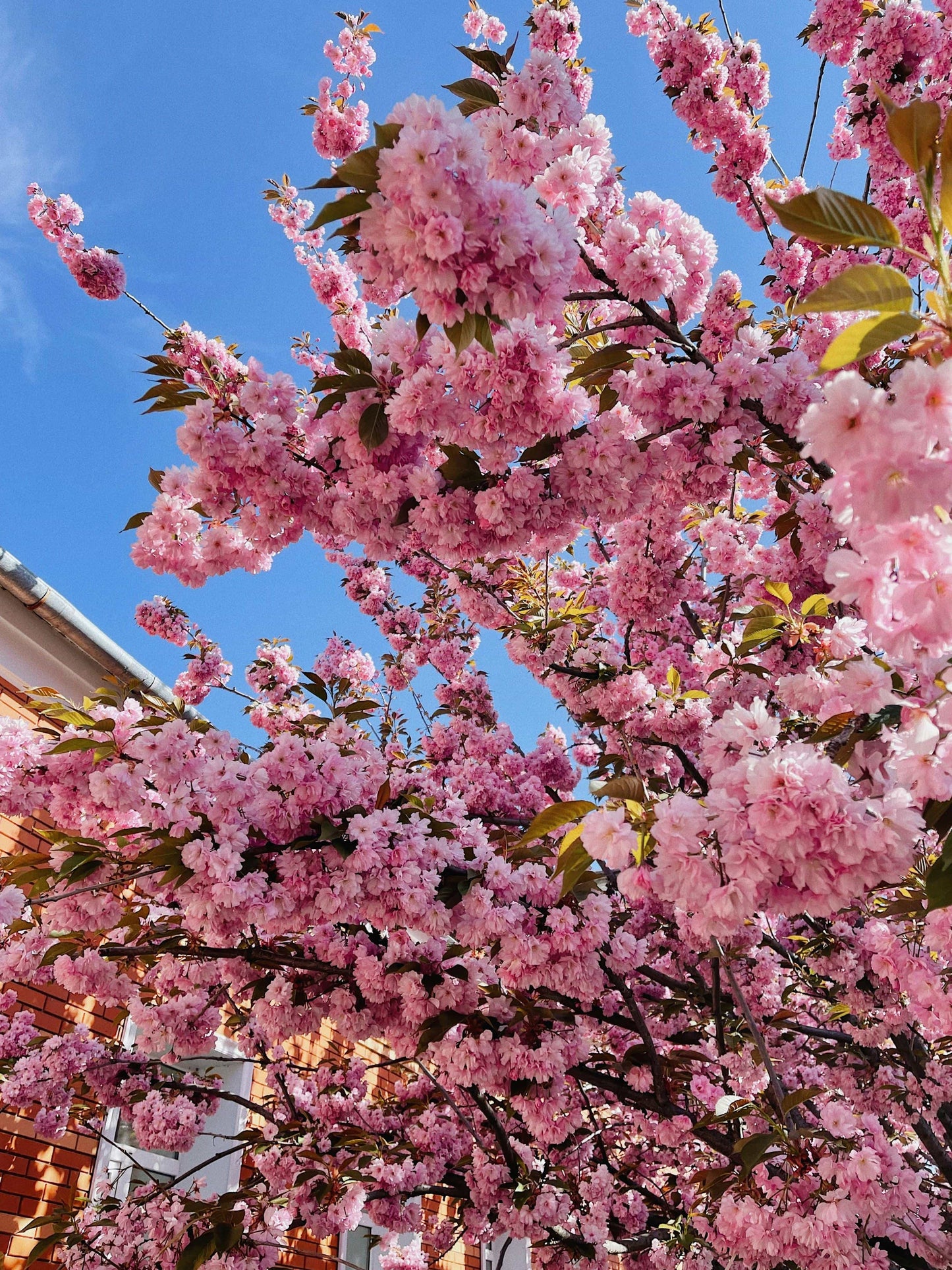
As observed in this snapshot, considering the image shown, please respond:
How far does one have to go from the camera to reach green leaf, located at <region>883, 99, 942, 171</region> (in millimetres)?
1210

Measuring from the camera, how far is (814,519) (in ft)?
10.8

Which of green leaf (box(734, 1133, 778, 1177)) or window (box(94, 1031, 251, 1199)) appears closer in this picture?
green leaf (box(734, 1133, 778, 1177))

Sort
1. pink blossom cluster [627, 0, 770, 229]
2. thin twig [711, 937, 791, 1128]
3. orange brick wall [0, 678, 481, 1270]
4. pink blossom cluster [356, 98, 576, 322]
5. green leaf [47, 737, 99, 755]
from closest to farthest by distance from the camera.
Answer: pink blossom cluster [356, 98, 576, 322]
thin twig [711, 937, 791, 1128]
green leaf [47, 737, 99, 755]
orange brick wall [0, 678, 481, 1270]
pink blossom cluster [627, 0, 770, 229]

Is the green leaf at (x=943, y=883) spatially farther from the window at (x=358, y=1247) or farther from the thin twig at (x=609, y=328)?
the window at (x=358, y=1247)

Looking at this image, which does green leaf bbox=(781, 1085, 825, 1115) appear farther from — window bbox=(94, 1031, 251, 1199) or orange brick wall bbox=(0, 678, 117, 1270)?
orange brick wall bbox=(0, 678, 117, 1270)

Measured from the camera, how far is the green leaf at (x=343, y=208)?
5.83ft

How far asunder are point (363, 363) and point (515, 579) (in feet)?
10.8

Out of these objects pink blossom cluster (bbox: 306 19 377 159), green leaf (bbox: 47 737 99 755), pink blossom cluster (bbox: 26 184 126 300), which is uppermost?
pink blossom cluster (bbox: 306 19 377 159)

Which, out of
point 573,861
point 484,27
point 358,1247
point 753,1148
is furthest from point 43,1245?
point 484,27

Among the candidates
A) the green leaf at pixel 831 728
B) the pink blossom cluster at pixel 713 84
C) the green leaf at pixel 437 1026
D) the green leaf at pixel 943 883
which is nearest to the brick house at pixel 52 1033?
the green leaf at pixel 437 1026

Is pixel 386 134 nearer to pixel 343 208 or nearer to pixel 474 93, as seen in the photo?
pixel 343 208

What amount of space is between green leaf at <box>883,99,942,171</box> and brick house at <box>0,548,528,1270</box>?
13.3ft

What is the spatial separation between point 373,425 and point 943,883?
6.93 feet

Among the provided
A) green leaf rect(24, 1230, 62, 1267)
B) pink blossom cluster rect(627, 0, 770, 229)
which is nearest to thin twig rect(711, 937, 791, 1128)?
green leaf rect(24, 1230, 62, 1267)
